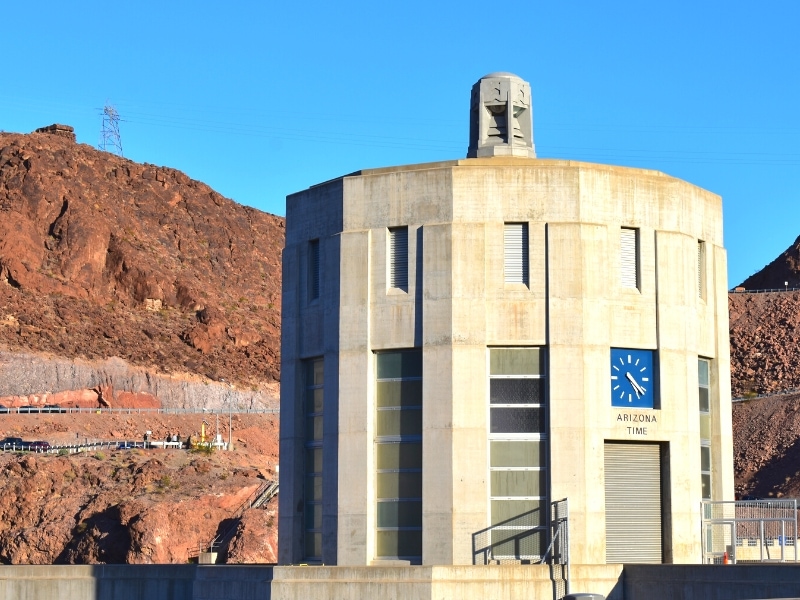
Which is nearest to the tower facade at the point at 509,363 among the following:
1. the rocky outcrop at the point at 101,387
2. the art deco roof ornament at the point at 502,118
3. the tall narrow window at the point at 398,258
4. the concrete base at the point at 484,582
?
the tall narrow window at the point at 398,258

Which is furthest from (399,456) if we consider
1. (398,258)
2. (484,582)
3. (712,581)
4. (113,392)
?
(113,392)

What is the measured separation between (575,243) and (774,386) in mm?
136426

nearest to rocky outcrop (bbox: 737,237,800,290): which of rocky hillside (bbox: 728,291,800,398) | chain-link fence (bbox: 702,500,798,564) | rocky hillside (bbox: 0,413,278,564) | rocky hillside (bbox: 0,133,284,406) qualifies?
rocky hillside (bbox: 728,291,800,398)

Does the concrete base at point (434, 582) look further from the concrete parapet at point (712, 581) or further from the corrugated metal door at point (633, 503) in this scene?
the corrugated metal door at point (633, 503)

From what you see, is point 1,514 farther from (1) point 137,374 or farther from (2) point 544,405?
(2) point 544,405

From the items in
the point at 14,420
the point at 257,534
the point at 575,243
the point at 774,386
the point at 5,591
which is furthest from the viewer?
the point at 774,386

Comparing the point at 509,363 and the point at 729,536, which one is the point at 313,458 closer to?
the point at 509,363

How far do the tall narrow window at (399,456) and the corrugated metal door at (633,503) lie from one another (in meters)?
3.36

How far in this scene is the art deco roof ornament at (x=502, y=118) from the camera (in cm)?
2975

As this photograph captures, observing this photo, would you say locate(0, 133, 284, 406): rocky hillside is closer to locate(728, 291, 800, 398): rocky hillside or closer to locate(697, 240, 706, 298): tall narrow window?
locate(728, 291, 800, 398): rocky hillside

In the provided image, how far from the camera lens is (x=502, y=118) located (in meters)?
30.1

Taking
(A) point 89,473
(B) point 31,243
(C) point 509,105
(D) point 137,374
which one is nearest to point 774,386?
(D) point 137,374

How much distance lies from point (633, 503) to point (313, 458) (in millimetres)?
6045

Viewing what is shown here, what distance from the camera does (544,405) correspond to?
2680 centimetres
